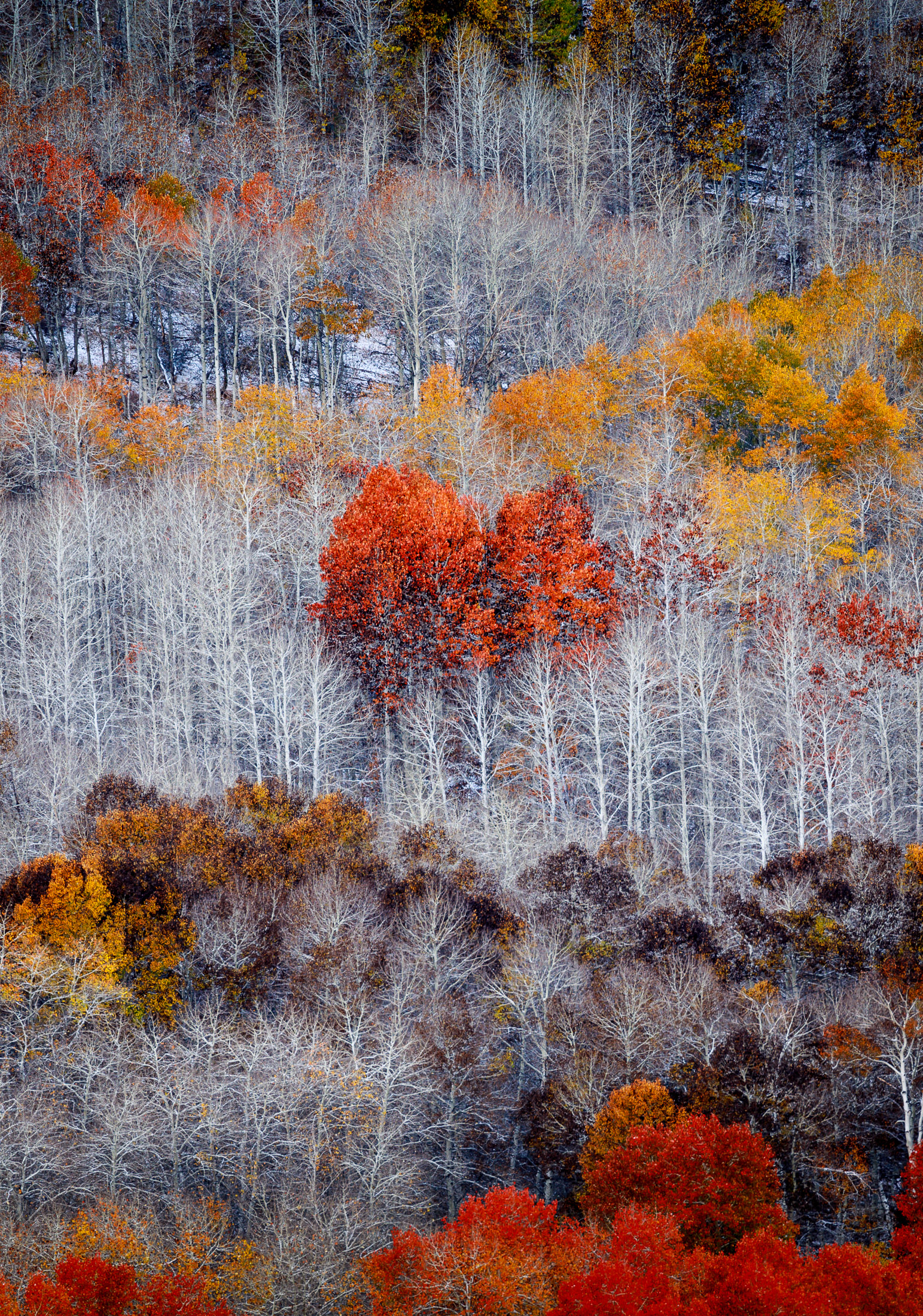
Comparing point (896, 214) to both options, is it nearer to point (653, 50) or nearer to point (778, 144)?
point (778, 144)

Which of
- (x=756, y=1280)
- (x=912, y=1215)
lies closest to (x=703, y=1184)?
(x=756, y=1280)

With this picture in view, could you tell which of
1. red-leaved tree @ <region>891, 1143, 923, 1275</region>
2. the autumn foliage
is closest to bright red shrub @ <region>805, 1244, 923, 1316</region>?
red-leaved tree @ <region>891, 1143, 923, 1275</region>

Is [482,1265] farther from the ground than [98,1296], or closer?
farther from the ground

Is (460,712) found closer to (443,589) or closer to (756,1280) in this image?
(443,589)

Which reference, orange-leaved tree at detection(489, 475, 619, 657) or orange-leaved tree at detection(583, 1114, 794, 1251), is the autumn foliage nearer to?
orange-leaved tree at detection(489, 475, 619, 657)

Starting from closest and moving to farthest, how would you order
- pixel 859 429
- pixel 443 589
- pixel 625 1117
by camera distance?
pixel 625 1117
pixel 443 589
pixel 859 429

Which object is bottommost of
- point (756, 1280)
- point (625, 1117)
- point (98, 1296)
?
point (98, 1296)

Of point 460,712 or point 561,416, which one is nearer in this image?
point 460,712
